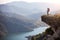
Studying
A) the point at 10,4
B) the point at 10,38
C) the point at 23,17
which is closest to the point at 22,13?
the point at 23,17

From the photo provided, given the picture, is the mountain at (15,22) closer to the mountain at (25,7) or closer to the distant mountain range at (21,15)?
the distant mountain range at (21,15)

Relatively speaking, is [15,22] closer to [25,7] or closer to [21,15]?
[21,15]

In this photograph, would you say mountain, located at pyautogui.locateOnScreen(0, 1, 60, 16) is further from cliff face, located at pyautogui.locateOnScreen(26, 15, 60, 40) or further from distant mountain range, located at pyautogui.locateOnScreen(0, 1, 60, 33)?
cliff face, located at pyautogui.locateOnScreen(26, 15, 60, 40)

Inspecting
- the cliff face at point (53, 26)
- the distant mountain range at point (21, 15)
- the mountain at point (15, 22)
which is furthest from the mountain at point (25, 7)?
the cliff face at point (53, 26)

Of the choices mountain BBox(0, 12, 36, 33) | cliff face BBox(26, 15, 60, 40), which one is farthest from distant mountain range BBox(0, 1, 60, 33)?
cliff face BBox(26, 15, 60, 40)

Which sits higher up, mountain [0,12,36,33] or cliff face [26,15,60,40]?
mountain [0,12,36,33]

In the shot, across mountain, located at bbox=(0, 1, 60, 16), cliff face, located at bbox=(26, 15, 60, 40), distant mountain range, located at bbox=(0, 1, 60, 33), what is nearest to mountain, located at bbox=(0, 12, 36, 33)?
distant mountain range, located at bbox=(0, 1, 60, 33)

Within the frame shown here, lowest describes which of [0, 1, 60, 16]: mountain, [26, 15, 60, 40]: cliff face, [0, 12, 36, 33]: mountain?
[26, 15, 60, 40]: cliff face

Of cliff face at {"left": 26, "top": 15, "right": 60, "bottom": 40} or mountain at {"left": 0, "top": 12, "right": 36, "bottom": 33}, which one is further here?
mountain at {"left": 0, "top": 12, "right": 36, "bottom": 33}
